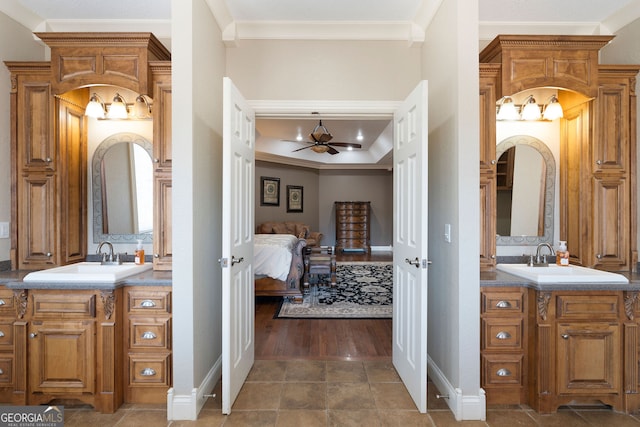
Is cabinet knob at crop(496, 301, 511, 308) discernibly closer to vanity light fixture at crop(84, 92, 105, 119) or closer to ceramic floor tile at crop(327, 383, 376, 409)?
ceramic floor tile at crop(327, 383, 376, 409)

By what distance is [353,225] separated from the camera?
10.5m

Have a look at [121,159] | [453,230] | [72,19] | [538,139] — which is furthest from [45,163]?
[538,139]

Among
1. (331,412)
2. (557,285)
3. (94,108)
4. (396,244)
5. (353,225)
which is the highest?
(94,108)

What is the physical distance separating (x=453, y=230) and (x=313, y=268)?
10.8 feet

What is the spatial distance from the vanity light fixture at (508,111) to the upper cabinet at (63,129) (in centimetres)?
281

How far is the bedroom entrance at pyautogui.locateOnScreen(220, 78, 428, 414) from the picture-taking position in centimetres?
218

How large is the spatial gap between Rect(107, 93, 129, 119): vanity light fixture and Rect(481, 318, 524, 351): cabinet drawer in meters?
3.31

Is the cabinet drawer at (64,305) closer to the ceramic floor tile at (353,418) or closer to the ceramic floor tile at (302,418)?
the ceramic floor tile at (302,418)

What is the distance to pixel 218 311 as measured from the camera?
2742 millimetres

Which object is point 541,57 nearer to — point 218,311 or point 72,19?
point 218,311

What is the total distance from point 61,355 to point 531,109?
13.3 ft

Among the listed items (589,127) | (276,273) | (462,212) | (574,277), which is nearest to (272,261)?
(276,273)

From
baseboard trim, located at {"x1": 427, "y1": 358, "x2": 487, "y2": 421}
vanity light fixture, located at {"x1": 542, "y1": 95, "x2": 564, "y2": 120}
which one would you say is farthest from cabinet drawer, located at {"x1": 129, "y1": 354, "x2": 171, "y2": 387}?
vanity light fixture, located at {"x1": 542, "y1": 95, "x2": 564, "y2": 120}

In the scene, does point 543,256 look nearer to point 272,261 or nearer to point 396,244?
point 396,244
